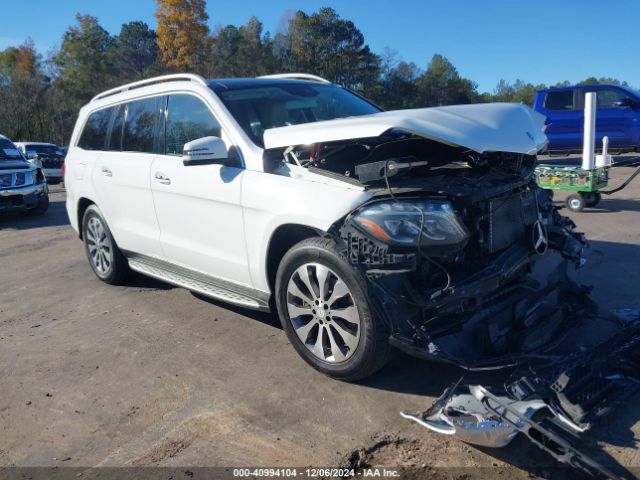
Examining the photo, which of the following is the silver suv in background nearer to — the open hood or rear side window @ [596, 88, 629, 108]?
the open hood

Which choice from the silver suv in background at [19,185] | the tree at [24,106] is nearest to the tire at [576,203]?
the silver suv in background at [19,185]

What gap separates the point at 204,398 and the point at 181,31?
190ft

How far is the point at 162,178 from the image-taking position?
452 cm

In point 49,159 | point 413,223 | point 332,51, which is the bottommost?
point 413,223

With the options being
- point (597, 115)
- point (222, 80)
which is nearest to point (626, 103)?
point (597, 115)

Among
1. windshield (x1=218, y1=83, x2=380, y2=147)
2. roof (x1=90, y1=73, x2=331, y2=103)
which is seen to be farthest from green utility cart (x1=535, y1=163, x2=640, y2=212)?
roof (x1=90, y1=73, x2=331, y2=103)

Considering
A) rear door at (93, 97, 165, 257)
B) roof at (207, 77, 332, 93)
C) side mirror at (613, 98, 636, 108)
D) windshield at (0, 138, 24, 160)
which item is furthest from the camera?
side mirror at (613, 98, 636, 108)

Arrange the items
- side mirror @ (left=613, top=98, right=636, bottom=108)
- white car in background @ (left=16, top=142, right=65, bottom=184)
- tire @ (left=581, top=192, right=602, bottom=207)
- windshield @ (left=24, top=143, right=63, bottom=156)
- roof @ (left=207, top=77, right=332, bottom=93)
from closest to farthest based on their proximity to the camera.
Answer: roof @ (left=207, top=77, right=332, bottom=93) → tire @ (left=581, top=192, right=602, bottom=207) → side mirror @ (left=613, top=98, right=636, bottom=108) → white car in background @ (left=16, top=142, right=65, bottom=184) → windshield @ (left=24, top=143, right=63, bottom=156)

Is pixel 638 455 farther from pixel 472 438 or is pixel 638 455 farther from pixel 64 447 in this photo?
pixel 64 447

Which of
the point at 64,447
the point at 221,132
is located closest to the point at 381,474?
the point at 64,447

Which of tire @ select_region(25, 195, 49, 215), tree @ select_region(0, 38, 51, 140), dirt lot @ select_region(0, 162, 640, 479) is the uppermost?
tree @ select_region(0, 38, 51, 140)

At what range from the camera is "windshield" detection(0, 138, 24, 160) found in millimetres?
11836

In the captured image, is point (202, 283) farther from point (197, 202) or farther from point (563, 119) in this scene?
point (563, 119)

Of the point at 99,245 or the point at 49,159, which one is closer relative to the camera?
the point at 99,245
